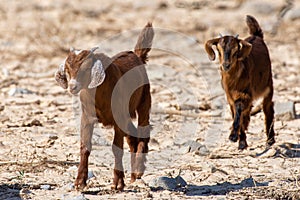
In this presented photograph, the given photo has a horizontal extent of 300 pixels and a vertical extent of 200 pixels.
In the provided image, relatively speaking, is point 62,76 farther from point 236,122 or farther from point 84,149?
point 236,122

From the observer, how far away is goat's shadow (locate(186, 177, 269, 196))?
710 centimetres

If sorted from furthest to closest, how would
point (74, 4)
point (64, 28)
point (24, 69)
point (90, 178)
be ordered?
1. point (74, 4)
2. point (64, 28)
3. point (24, 69)
4. point (90, 178)

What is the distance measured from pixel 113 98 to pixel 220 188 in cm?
137

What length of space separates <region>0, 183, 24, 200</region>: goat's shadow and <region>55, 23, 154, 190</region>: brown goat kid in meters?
0.56

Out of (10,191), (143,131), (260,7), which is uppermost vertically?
(260,7)

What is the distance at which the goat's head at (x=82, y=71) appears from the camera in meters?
6.59

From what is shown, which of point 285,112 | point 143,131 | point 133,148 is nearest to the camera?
point 133,148

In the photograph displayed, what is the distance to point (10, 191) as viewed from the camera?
7.02 meters

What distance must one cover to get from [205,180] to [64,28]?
9566mm

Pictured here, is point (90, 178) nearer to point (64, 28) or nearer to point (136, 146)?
point (136, 146)

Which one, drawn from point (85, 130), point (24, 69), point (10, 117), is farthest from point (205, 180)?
point (24, 69)

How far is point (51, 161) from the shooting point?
795 centimetres

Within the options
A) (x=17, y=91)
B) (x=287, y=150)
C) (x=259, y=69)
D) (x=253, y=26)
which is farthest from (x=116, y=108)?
(x=17, y=91)

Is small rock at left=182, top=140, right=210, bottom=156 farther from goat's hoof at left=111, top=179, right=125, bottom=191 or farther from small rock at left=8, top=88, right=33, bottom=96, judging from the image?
Result: small rock at left=8, top=88, right=33, bottom=96
